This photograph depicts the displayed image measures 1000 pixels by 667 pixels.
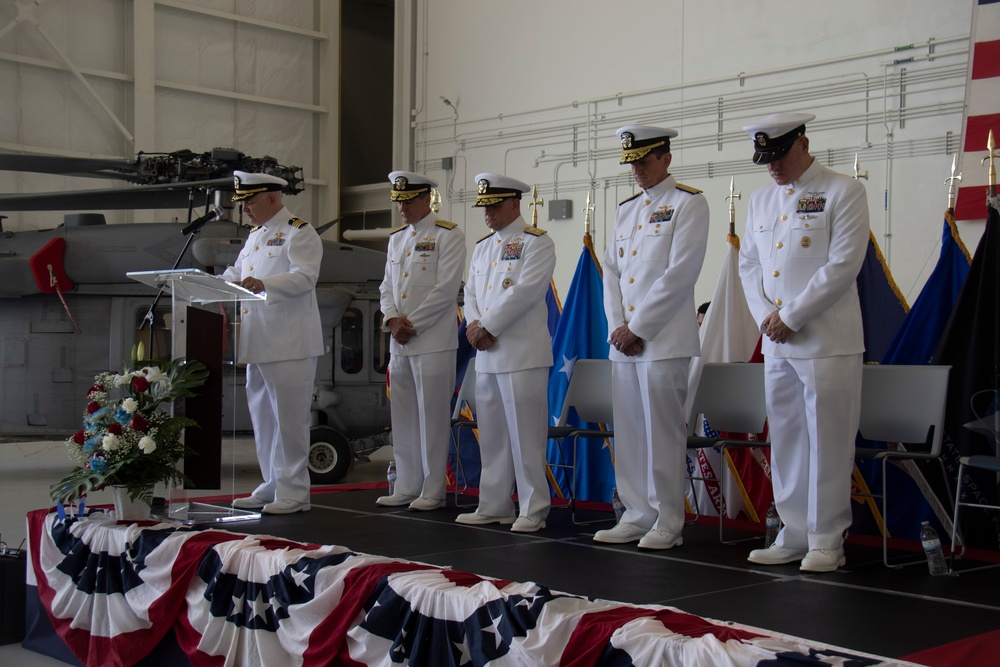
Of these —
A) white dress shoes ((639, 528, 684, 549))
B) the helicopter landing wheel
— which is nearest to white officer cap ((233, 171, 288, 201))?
white dress shoes ((639, 528, 684, 549))

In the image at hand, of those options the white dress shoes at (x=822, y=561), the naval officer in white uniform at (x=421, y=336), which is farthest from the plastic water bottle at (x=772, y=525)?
the naval officer in white uniform at (x=421, y=336)

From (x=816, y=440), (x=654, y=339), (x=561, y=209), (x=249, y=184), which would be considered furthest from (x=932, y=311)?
(x=561, y=209)

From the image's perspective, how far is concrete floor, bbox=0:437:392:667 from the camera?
442 centimetres

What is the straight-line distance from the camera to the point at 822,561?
3.50m

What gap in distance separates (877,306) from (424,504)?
2403 millimetres

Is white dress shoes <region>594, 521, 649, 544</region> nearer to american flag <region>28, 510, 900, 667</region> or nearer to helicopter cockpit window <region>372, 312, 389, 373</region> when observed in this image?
american flag <region>28, 510, 900, 667</region>

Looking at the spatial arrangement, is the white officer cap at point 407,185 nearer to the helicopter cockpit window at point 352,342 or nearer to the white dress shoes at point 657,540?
the white dress shoes at point 657,540

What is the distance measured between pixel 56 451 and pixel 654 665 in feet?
34.7

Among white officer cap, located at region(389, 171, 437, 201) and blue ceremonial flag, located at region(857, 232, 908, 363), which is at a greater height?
white officer cap, located at region(389, 171, 437, 201)

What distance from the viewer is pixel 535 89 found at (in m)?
12.2

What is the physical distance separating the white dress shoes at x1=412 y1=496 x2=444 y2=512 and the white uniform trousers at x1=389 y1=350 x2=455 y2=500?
0.02m

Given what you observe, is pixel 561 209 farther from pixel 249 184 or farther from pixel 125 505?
pixel 125 505

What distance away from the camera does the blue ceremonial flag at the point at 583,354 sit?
5715mm

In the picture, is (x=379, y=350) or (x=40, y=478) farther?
(x=40, y=478)
